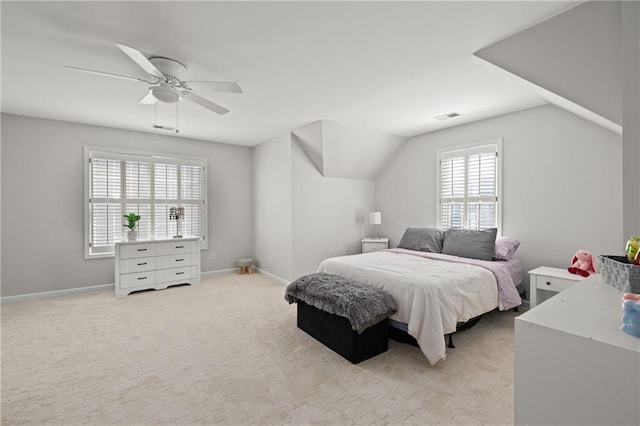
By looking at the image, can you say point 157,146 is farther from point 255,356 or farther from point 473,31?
point 473,31

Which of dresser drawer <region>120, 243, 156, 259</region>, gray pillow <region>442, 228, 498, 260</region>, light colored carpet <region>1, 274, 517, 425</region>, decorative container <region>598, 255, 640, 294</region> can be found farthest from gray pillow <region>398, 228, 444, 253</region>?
dresser drawer <region>120, 243, 156, 259</region>

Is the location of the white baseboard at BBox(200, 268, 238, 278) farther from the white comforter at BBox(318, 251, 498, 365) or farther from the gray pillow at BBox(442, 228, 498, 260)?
the gray pillow at BBox(442, 228, 498, 260)

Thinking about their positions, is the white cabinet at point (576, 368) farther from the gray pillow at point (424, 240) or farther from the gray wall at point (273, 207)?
the gray wall at point (273, 207)

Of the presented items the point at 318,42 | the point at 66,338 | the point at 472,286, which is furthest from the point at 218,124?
the point at 472,286

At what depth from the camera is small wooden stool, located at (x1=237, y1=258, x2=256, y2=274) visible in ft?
19.4

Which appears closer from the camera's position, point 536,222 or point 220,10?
point 220,10

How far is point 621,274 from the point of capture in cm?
129

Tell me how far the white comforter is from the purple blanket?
4.0 inches

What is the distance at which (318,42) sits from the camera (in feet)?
7.77

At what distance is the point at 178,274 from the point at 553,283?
16.8 feet

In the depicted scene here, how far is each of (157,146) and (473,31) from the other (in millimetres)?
5016

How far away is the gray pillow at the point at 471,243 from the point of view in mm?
3762

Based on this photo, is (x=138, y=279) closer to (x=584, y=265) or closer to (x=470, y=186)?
(x=470, y=186)

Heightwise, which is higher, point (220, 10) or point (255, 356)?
point (220, 10)
